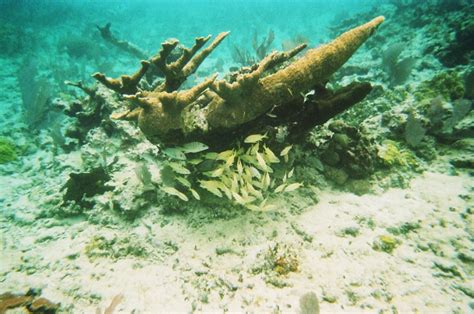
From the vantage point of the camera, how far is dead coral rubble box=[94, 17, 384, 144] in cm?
339

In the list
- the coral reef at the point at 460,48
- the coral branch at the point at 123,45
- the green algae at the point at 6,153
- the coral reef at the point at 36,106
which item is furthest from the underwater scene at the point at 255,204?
the coral branch at the point at 123,45

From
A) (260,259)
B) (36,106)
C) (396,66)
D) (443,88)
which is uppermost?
(36,106)

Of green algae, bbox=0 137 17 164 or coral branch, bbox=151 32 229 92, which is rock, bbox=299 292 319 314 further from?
green algae, bbox=0 137 17 164

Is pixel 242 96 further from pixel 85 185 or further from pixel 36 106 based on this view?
pixel 36 106

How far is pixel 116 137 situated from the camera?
6027 millimetres

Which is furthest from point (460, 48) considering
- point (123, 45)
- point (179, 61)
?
point (123, 45)

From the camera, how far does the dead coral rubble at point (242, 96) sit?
3.39m

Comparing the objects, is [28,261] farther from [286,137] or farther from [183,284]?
[286,137]

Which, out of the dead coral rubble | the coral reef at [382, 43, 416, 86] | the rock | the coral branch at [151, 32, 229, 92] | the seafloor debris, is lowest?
the rock

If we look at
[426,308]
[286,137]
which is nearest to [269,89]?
[286,137]

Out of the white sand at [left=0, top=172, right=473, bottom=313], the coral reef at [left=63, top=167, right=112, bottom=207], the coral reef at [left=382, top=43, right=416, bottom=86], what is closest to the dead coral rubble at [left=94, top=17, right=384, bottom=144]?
the white sand at [left=0, top=172, right=473, bottom=313]

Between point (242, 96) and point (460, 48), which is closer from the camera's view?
point (242, 96)

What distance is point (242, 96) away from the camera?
357cm

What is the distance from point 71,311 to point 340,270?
316 cm
